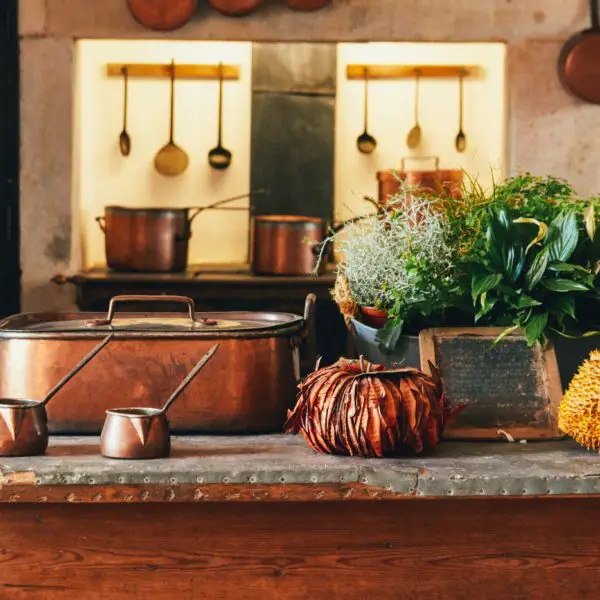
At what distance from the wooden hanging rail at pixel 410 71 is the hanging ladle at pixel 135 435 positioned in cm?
479

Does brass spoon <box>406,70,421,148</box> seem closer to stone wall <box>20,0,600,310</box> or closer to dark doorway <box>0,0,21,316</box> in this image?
stone wall <box>20,0,600,310</box>

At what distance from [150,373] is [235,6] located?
3385 millimetres

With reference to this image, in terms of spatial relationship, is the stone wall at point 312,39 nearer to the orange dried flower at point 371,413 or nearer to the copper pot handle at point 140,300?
the copper pot handle at point 140,300

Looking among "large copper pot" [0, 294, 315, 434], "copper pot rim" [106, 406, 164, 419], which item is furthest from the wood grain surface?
"large copper pot" [0, 294, 315, 434]

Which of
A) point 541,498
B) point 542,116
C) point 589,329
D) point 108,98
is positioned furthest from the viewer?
point 108,98

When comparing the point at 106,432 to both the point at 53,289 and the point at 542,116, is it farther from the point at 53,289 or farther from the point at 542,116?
the point at 542,116

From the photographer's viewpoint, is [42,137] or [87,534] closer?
[87,534]

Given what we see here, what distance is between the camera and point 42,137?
17.5ft

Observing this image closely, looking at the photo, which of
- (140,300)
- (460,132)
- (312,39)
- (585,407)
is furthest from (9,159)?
(585,407)

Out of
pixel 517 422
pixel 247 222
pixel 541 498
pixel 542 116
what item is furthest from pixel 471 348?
pixel 247 222

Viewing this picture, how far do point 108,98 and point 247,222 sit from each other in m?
1.16

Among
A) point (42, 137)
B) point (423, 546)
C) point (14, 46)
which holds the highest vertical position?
point (14, 46)

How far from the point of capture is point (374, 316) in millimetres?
2447

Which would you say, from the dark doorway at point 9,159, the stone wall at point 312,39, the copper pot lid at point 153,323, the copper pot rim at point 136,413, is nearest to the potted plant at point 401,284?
the copper pot lid at point 153,323
